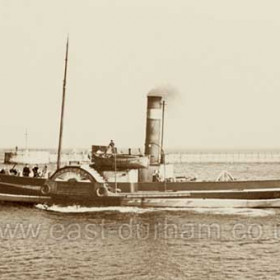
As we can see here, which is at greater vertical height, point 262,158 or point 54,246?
point 262,158

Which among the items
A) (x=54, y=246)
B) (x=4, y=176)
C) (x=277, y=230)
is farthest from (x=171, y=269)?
(x=4, y=176)

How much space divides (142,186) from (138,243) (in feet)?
29.8

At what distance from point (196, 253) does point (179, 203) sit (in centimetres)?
1009

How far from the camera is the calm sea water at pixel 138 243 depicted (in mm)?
21844

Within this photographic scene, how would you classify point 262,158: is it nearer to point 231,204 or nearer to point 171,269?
point 231,204

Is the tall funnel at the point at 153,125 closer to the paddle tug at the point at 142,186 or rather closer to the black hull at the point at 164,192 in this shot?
the paddle tug at the point at 142,186

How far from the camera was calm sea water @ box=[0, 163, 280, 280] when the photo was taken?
21.8m

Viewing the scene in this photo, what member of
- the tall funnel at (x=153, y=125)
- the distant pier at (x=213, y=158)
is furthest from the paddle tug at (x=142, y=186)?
the distant pier at (x=213, y=158)

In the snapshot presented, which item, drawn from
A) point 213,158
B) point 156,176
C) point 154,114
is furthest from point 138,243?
point 213,158

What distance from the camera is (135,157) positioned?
35156 millimetres

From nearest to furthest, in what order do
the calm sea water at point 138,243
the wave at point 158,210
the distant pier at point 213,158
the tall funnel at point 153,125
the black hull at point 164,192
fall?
1. the calm sea water at point 138,243
2. the wave at point 158,210
3. the black hull at point 164,192
4. the tall funnel at point 153,125
5. the distant pier at point 213,158

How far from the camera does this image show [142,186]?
35.0 meters

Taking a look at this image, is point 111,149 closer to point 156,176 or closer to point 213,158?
point 156,176

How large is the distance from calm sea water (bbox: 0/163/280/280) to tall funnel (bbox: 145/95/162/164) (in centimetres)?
381
